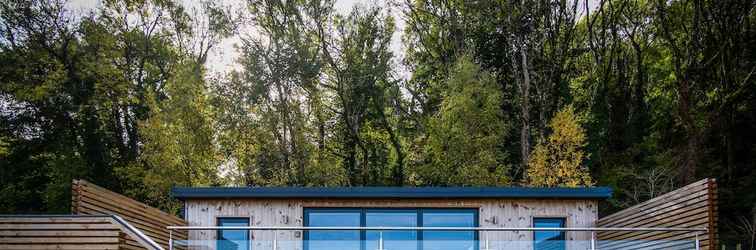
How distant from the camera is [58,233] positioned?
36.6 feet

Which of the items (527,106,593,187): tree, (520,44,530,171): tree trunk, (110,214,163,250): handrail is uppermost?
(520,44,530,171): tree trunk

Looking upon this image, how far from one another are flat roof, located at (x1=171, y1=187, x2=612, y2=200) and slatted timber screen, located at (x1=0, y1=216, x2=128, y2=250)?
2.69m

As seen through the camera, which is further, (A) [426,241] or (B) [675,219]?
(A) [426,241]

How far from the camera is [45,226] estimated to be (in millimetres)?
11180

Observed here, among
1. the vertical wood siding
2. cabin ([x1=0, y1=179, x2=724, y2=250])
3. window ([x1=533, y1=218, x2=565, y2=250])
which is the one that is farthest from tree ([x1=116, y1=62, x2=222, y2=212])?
window ([x1=533, y1=218, x2=565, y2=250])

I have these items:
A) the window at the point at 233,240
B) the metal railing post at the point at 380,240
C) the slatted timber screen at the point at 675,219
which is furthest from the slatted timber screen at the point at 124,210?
the slatted timber screen at the point at 675,219

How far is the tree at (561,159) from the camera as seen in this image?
25.8 m

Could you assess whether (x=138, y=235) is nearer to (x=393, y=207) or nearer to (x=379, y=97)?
(x=393, y=207)

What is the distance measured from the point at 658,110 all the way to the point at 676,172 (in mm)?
5448

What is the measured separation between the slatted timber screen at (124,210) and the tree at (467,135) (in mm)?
14767

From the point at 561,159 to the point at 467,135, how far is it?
3.23m

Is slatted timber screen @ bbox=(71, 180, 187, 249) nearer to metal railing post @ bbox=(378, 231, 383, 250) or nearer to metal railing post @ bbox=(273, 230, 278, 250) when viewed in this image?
metal railing post @ bbox=(273, 230, 278, 250)

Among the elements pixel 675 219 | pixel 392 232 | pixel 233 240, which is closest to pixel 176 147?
pixel 233 240

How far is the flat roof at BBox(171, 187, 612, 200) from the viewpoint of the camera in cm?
1370
